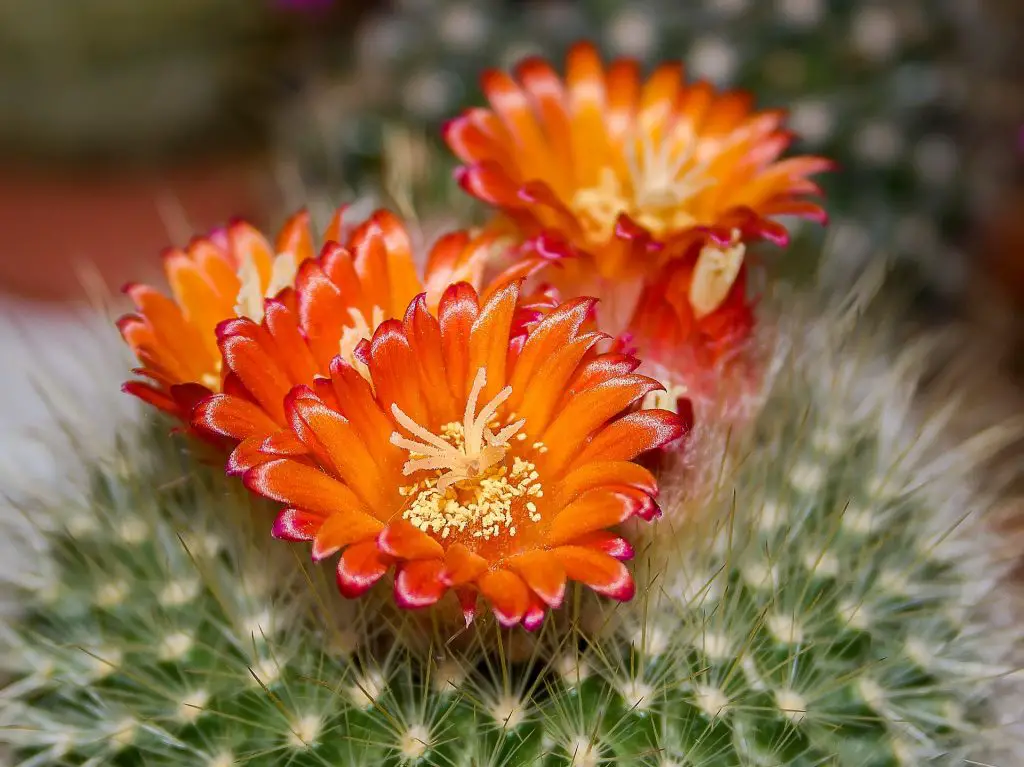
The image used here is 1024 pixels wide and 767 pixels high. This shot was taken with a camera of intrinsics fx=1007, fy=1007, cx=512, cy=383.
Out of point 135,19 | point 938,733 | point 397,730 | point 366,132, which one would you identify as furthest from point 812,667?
point 135,19

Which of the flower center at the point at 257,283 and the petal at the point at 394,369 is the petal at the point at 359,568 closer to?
the petal at the point at 394,369

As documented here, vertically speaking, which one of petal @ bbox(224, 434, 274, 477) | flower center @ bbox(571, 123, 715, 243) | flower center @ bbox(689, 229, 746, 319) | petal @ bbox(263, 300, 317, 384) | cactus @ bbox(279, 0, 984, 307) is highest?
cactus @ bbox(279, 0, 984, 307)

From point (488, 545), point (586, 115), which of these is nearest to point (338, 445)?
point (488, 545)

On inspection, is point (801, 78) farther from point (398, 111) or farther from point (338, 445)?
point (338, 445)

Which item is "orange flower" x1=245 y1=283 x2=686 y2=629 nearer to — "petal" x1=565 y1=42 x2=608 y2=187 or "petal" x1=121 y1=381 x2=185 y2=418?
"petal" x1=121 y1=381 x2=185 y2=418

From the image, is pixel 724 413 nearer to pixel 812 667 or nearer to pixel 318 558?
pixel 812 667

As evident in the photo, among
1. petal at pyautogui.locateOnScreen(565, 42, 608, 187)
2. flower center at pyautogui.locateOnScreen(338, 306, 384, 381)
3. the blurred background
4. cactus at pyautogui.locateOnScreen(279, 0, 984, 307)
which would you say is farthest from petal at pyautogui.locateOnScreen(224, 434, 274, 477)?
cactus at pyautogui.locateOnScreen(279, 0, 984, 307)
